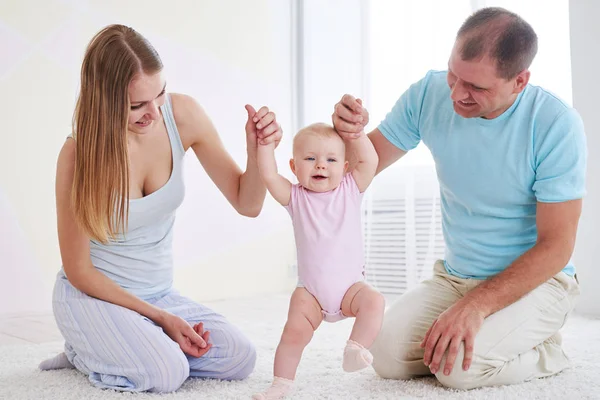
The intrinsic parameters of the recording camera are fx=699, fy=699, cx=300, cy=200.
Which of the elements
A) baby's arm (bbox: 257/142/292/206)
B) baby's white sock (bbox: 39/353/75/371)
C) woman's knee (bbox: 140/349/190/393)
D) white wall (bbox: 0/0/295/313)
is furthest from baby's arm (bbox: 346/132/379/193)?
white wall (bbox: 0/0/295/313)

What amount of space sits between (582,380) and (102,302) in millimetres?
1297

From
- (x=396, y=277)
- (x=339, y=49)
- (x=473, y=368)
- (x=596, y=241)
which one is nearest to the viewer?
(x=473, y=368)

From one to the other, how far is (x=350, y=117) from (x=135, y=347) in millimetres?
831

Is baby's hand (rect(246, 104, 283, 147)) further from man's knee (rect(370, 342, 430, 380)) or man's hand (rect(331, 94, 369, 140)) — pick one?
man's knee (rect(370, 342, 430, 380))

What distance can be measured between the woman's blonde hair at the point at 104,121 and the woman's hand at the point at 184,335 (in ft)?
0.98

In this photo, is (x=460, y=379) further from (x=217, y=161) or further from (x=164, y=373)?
(x=217, y=161)

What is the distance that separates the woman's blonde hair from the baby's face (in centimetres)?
45

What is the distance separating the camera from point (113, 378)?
1880 mm

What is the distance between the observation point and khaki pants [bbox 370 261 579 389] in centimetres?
177

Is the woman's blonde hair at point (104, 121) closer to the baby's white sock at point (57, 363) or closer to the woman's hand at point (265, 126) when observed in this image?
the woman's hand at point (265, 126)

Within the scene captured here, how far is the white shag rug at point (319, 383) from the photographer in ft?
5.60

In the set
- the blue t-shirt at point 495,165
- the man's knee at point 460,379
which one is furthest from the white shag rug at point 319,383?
the blue t-shirt at point 495,165

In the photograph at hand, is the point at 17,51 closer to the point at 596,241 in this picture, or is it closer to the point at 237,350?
the point at 237,350

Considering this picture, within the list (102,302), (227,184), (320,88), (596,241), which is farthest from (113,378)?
(320,88)
